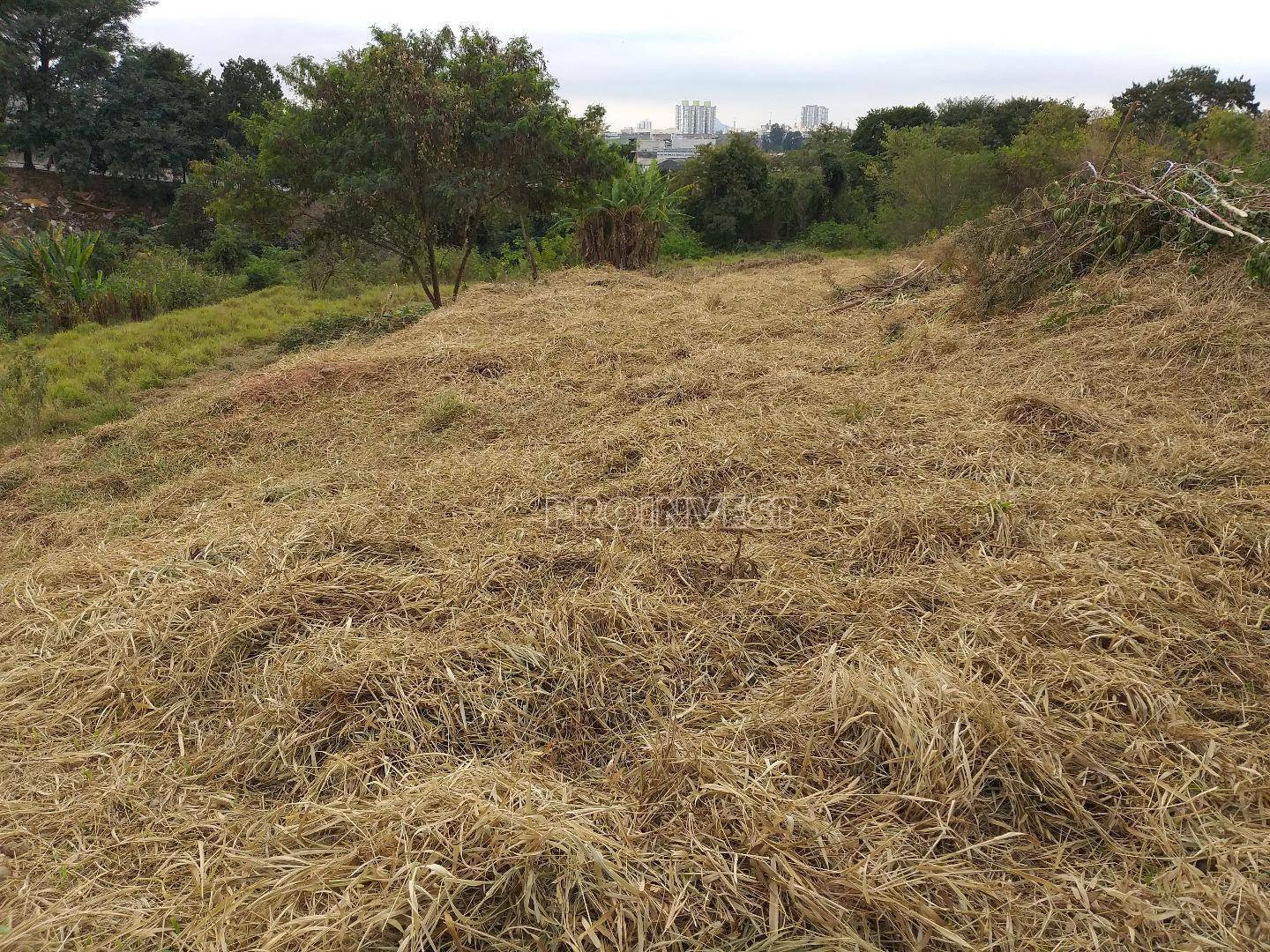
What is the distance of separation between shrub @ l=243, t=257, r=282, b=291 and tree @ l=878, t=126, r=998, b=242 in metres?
14.0

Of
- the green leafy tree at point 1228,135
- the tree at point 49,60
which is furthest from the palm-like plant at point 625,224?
the tree at point 49,60

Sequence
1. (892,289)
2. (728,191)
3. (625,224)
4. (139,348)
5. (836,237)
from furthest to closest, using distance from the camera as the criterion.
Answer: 1. (728,191)
2. (836,237)
3. (625,224)
4. (139,348)
5. (892,289)

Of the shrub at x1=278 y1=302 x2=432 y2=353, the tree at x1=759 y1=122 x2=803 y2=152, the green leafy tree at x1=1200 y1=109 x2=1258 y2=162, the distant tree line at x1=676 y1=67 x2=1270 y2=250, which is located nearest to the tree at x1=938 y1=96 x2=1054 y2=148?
the distant tree line at x1=676 y1=67 x2=1270 y2=250

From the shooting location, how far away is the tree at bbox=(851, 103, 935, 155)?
2705cm

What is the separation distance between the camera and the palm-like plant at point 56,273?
10688 millimetres

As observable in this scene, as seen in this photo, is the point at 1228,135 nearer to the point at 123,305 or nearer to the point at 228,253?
the point at 123,305

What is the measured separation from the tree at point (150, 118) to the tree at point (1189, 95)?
31209 mm

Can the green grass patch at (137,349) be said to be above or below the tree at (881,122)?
below

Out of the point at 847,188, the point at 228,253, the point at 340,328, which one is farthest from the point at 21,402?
the point at 847,188

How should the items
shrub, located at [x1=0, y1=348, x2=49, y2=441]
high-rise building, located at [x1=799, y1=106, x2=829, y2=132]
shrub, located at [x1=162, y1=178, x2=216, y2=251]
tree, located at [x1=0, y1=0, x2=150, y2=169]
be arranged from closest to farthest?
shrub, located at [x1=0, y1=348, x2=49, y2=441] < shrub, located at [x1=162, y1=178, x2=216, y2=251] < tree, located at [x1=0, y1=0, x2=150, y2=169] < high-rise building, located at [x1=799, y1=106, x2=829, y2=132]

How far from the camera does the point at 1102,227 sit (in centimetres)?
540

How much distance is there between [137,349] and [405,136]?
13.2 feet

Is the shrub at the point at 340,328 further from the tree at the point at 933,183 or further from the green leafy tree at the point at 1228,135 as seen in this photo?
the green leafy tree at the point at 1228,135

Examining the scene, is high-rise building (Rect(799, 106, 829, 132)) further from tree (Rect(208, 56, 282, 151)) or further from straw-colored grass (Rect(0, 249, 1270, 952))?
straw-colored grass (Rect(0, 249, 1270, 952))
